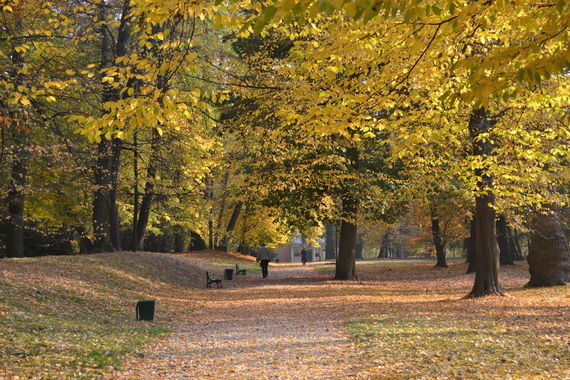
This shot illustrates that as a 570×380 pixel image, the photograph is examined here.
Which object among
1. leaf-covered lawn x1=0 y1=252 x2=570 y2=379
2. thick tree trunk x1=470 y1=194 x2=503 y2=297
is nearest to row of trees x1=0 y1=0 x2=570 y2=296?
thick tree trunk x1=470 y1=194 x2=503 y2=297

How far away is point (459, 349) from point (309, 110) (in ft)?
14.3

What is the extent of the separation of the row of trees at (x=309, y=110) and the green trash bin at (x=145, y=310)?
4289 millimetres

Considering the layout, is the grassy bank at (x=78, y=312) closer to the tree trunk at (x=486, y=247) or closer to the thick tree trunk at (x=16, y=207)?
the thick tree trunk at (x=16, y=207)

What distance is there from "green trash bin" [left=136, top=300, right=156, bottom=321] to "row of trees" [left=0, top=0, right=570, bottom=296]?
4.29 meters

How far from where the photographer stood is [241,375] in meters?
7.15

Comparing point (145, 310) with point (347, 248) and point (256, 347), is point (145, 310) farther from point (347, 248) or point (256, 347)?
point (347, 248)

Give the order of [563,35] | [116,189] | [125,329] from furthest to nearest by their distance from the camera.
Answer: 1. [116,189]
2. [125,329]
3. [563,35]

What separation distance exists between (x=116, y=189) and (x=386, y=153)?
11.9 meters

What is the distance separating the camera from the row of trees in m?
6.30

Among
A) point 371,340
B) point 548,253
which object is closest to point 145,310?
point 371,340

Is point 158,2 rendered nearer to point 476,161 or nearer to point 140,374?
point 140,374

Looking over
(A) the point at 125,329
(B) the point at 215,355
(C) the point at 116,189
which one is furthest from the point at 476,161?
(C) the point at 116,189

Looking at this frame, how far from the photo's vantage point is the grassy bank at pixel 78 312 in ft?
24.7

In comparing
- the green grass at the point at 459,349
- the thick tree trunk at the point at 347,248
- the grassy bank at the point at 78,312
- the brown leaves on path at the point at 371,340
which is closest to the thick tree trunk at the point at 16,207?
the grassy bank at the point at 78,312
